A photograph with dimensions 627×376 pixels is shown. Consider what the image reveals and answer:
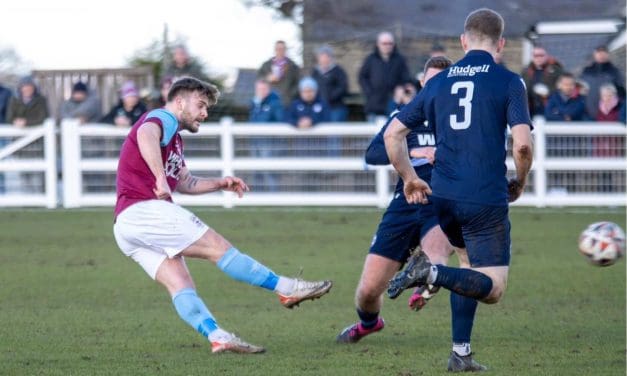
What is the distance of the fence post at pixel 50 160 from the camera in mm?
19422

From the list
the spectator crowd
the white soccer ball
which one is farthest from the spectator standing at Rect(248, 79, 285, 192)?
the white soccer ball

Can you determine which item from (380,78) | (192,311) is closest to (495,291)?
(192,311)

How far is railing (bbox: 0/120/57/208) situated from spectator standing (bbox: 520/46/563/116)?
24.4 feet

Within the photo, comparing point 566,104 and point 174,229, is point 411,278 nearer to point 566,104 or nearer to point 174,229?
point 174,229

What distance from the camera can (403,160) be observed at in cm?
735

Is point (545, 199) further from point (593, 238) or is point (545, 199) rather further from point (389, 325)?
point (593, 238)

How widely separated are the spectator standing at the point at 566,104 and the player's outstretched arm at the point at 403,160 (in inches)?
458

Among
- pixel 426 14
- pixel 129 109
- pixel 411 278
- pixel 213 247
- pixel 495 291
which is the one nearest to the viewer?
pixel 411 278

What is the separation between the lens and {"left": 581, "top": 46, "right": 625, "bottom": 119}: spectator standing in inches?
732

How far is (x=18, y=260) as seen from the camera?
13539 mm

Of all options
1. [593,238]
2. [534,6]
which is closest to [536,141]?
[534,6]

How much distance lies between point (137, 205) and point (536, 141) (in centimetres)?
1177

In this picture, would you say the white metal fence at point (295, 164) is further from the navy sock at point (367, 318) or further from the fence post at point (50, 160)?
the navy sock at point (367, 318)

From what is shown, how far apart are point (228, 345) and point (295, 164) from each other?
36.3 ft
